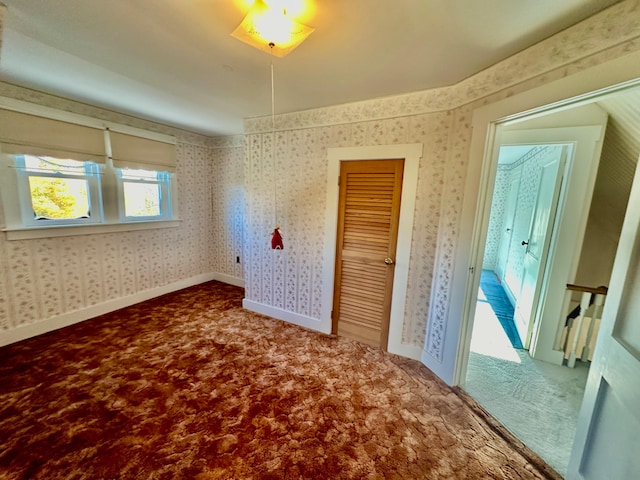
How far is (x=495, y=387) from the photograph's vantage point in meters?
2.02

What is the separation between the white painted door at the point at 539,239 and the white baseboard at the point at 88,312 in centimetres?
374

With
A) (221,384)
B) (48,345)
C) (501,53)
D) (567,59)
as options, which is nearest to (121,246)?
(48,345)

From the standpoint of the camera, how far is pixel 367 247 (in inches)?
97.6

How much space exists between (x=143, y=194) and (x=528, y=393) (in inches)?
180

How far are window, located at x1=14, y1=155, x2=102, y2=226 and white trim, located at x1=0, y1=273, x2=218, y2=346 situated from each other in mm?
993

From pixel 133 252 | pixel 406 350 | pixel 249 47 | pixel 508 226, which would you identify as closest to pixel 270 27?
pixel 249 47

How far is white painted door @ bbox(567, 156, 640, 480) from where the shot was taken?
2.90 ft

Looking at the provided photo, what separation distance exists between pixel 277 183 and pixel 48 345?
267 centimetres

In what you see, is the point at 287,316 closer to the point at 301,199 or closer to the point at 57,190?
the point at 301,199

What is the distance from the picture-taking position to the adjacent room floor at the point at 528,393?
5.16 feet

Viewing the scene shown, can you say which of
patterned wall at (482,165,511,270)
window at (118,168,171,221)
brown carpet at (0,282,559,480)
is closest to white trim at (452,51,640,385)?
brown carpet at (0,282,559,480)

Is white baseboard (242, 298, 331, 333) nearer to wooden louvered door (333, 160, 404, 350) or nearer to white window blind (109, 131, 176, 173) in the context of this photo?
wooden louvered door (333, 160, 404, 350)

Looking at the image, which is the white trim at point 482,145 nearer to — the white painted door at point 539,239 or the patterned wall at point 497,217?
the white painted door at point 539,239

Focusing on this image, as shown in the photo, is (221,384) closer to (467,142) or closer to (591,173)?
(467,142)
